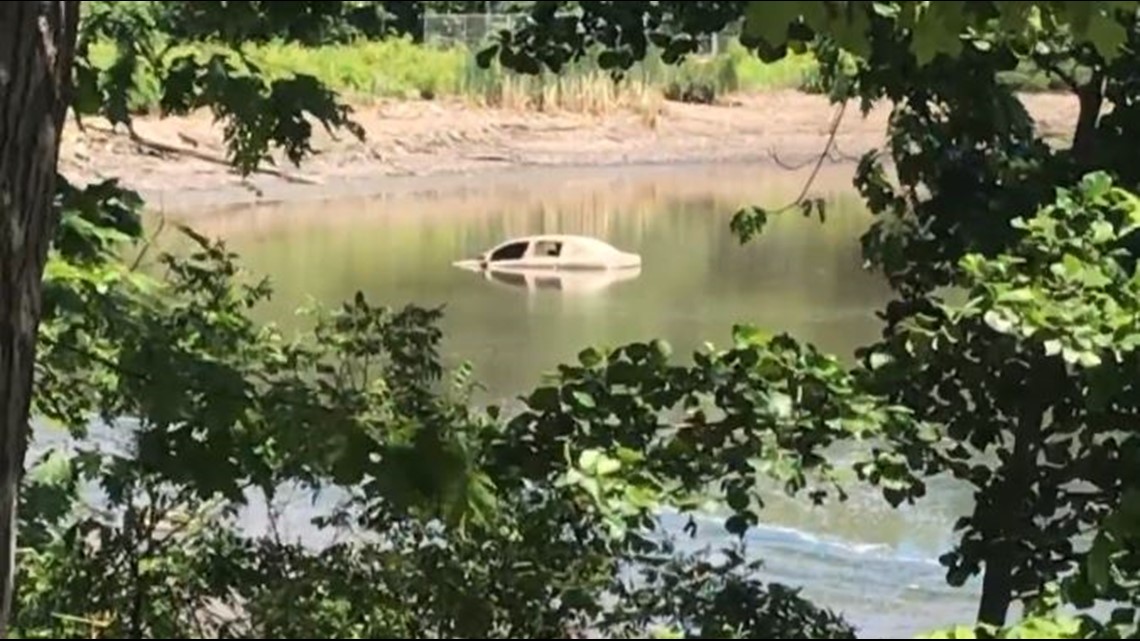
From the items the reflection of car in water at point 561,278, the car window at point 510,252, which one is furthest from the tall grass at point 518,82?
the reflection of car in water at point 561,278

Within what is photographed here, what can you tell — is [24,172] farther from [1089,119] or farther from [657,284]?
[657,284]

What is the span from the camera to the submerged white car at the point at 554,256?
37.3ft

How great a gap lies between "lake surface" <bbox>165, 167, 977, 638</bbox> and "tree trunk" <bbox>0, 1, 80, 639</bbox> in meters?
3.10

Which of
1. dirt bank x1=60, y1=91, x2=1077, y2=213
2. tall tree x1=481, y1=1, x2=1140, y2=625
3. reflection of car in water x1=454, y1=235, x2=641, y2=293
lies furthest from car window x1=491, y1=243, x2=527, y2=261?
tall tree x1=481, y1=1, x2=1140, y2=625

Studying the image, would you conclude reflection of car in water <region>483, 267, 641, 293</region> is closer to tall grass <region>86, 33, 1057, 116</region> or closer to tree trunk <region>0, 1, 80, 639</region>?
tall grass <region>86, 33, 1057, 116</region>

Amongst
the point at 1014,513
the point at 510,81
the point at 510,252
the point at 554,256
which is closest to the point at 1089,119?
the point at 1014,513

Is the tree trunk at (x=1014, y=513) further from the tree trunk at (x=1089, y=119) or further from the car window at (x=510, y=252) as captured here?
the car window at (x=510, y=252)

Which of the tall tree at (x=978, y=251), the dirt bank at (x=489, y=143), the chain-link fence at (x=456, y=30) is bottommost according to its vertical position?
the dirt bank at (x=489, y=143)

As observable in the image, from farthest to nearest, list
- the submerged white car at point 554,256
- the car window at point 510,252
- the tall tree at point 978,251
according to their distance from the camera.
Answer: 1. the car window at point 510,252
2. the submerged white car at point 554,256
3. the tall tree at point 978,251

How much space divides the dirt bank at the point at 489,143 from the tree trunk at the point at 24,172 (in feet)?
41.7

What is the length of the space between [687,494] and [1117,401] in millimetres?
565

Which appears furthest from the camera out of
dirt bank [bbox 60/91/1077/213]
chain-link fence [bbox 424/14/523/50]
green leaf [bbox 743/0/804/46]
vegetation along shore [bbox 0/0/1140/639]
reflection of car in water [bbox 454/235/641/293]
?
chain-link fence [bbox 424/14/523/50]

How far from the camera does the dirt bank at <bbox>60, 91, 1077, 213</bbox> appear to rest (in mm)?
15273

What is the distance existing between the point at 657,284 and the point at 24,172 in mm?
9376
